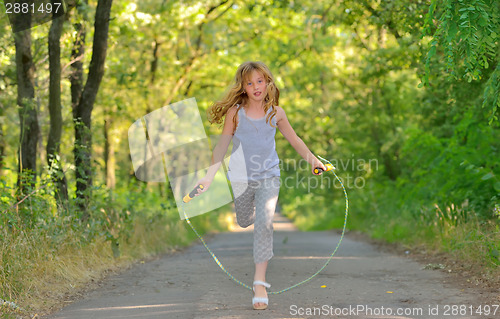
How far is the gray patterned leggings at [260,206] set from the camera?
6113 mm

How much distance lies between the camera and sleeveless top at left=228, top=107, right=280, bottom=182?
617 cm

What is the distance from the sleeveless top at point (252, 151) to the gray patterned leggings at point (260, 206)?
77mm

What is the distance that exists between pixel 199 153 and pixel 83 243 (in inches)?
730

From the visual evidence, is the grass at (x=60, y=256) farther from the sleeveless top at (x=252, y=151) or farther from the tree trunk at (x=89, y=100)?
the sleeveless top at (x=252, y=151)

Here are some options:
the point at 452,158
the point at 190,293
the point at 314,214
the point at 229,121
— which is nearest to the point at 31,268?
the point at 190,293

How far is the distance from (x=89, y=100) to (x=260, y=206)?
20.5 feet

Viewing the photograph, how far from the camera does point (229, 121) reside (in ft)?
20.6

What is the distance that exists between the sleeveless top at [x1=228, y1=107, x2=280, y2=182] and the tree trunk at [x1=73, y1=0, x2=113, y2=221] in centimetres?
451

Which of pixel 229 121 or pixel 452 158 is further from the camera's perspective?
pixel 452 158

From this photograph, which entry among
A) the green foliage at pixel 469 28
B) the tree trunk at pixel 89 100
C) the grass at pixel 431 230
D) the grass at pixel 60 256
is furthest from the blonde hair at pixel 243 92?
the tree trunk at pixel 89 100

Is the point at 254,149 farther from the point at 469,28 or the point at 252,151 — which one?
the point at 469,28

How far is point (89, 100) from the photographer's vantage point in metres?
11.5

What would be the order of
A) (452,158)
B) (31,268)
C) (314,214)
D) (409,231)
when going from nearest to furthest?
(31,268) → (452,158) → (409,231) → (314,214)

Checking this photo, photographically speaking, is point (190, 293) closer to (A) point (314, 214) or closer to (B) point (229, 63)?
(B) point (229, 63)
